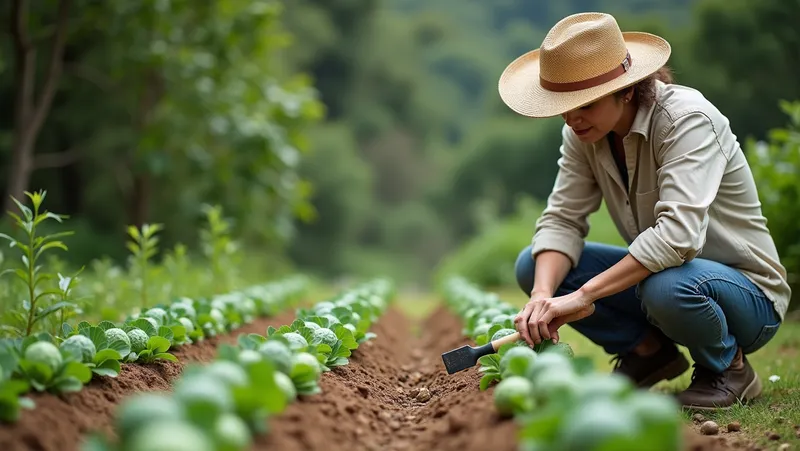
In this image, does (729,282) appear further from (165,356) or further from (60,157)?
(60,157)

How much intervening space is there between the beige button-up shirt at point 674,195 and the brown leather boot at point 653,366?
1.99ft

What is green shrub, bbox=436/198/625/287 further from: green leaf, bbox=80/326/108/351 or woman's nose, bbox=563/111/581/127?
green leaf, bbox=80/326/108/351

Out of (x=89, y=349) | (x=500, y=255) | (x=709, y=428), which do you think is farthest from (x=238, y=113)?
(x=709, y=428)

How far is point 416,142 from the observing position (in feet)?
103

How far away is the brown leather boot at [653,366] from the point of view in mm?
3982

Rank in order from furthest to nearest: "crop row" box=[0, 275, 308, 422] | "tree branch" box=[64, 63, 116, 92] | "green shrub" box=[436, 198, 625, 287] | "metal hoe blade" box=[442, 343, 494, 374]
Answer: "green shrub" box=[436, 198, 625, 287]
"tree branch" box=[64, 63, 116, 92]
"metal hoe blade" box=[442, 343, 494, 374]
"crop row" box=[0, 275, 308, 422]

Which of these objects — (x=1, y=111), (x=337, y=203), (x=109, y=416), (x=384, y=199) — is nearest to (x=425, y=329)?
(x=109, y=416)

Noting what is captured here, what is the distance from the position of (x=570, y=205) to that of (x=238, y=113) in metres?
6.98

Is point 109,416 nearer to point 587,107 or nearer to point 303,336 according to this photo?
point 303,336

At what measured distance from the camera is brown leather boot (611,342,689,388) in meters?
3.98

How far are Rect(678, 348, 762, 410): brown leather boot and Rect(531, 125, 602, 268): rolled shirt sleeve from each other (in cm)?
79

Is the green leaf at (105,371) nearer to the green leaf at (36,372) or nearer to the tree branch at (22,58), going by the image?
the green leaf at (36,372)

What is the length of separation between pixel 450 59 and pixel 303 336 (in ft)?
99.6

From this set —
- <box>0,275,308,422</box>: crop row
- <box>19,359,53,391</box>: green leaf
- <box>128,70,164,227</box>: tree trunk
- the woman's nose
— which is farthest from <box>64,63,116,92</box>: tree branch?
<box>19,359,53,391</box>: green leaf
